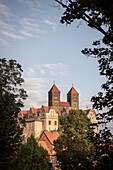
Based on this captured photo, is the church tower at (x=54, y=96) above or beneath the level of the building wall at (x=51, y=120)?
above

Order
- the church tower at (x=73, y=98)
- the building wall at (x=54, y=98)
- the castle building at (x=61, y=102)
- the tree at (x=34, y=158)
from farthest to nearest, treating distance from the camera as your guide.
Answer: the church tower at (x=73, y=98) < the building wall at (x=54, y=98) < the castle building at (x=61, y=102) < the tree at (x=34, y=158)

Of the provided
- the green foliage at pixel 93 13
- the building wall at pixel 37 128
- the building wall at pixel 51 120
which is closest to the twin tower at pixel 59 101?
the building wall at pixel 51 120

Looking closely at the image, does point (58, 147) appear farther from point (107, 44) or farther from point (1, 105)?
point (107, 44)

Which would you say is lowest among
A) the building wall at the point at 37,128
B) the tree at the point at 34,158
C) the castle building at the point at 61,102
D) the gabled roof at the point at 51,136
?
the tree at the point at 34,158

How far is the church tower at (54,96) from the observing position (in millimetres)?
106250

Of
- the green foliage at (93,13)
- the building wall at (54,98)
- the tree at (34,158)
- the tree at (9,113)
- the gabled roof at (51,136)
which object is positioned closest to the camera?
the green foliage at (93,13)

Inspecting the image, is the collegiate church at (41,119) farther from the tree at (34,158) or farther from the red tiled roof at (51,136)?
the tree at (34,158)

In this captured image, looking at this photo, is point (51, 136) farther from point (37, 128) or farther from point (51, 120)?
point (51, 120)

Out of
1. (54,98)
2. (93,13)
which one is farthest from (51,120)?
(93,13)

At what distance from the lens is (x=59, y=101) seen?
4245 inches

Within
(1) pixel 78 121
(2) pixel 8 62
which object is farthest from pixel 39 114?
(2) pixel 8 62

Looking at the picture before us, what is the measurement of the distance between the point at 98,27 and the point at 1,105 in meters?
11.4

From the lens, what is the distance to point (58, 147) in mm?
30203

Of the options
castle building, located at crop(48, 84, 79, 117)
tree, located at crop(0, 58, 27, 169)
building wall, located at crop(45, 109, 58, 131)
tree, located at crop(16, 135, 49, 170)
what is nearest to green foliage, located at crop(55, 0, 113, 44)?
tree, located at crop(0, 58, 27, 169)
